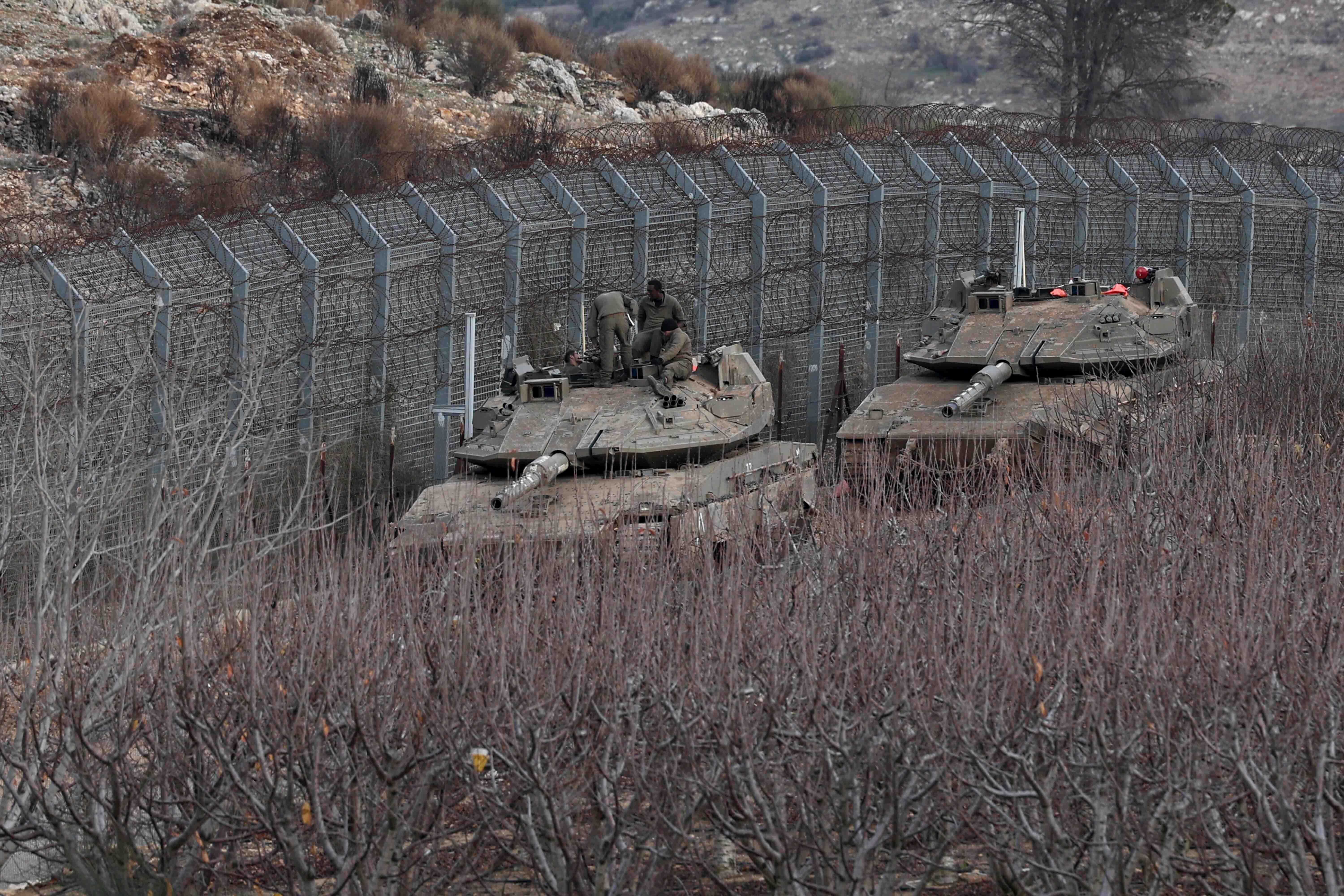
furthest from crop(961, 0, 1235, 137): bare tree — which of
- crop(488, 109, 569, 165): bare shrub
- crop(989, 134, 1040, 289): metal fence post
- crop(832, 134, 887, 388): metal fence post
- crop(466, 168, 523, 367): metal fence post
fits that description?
crop(466, 168, 523, 367): metal fence post

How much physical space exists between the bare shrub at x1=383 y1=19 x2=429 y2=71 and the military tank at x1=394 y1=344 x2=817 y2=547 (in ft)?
103

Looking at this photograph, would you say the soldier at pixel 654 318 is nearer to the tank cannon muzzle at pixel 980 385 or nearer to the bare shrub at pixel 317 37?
the tank cannon muzzle at pixel 980 385

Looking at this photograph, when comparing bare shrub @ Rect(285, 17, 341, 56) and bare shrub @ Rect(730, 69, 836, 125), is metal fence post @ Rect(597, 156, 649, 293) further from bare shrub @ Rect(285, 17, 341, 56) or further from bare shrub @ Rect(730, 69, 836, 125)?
bare shrub @ Rect(730, 69, 836, 125)

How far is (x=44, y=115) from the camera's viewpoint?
45.1 m

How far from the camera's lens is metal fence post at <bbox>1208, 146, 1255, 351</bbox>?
35.5 metres

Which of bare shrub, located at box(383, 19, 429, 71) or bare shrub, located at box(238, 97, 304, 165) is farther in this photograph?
bare shrub, located at box(383, 19, 429, 71)

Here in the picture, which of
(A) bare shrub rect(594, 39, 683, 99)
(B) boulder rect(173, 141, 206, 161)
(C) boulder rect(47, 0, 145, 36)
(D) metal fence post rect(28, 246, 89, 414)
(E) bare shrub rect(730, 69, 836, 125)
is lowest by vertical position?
(D) metal fence post rect(28, 246, 89, 414)

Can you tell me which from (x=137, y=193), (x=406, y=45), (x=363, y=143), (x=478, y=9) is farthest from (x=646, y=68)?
(x=137, y=193)

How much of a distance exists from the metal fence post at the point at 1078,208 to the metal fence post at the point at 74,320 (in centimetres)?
1698

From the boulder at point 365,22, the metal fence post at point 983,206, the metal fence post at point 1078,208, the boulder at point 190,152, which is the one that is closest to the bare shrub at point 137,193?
the boulder at point 190,152

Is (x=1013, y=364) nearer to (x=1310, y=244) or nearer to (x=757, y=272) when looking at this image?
(x=757, y=272)

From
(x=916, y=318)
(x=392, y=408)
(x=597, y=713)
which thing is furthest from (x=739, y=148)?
(x=597, y=713)

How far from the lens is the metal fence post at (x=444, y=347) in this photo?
30000 mm

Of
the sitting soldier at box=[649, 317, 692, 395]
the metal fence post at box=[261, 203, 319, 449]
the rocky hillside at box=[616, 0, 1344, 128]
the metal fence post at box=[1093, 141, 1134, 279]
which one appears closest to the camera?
the sitting soldier at box=[649, 317, 692, 395]
